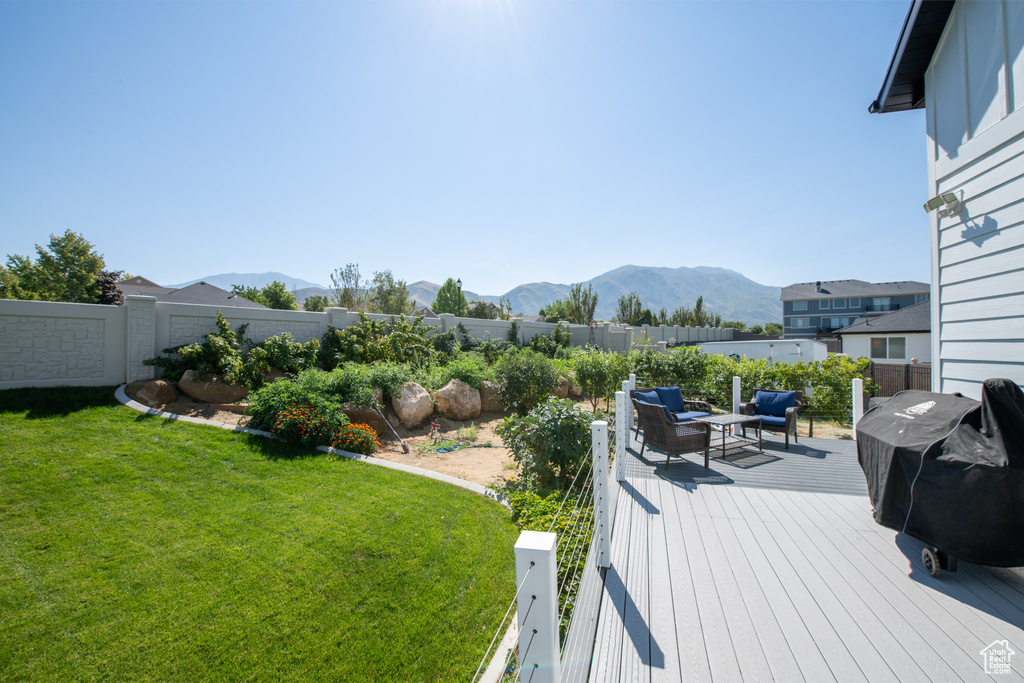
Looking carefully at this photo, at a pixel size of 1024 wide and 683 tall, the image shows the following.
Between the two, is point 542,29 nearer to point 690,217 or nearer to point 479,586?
point 479,586

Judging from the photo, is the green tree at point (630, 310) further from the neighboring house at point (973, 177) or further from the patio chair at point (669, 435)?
the neighboring house at point (973, 177)

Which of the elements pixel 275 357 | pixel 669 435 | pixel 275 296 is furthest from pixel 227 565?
pixel 275 296

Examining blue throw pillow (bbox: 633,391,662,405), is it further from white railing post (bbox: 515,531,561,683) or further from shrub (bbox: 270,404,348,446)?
white railing post (bbox: 515,531,561,683)

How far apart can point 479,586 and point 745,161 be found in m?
12.1

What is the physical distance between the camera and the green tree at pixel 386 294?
3372 centimetres

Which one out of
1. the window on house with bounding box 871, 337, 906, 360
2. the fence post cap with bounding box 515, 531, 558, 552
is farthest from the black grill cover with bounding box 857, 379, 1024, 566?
the window on house with bounding box 871, 337, 906, 360

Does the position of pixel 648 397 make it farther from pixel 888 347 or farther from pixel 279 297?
pixel 279 297

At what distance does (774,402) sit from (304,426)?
8.20 metres

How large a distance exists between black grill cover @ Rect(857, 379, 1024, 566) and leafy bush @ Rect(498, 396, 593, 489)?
2.99 metres

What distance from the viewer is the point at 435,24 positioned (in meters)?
6.83

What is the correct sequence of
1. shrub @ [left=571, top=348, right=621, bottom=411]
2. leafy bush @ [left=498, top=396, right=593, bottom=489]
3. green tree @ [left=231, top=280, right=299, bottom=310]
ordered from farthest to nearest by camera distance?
1. green tree @ [left=231, top=280, right=299, bottom=310]
2. shrub @ [left=571, top=348, right=621, bottom=411]
3. leafy bush @ [left=498, top=396, right=593, bottom=489]

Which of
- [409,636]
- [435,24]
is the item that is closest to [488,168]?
[435,24]

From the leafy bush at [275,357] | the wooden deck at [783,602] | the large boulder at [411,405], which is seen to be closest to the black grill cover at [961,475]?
the wooden deck at [783,602]

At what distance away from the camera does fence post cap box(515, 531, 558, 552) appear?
1.38m
